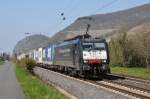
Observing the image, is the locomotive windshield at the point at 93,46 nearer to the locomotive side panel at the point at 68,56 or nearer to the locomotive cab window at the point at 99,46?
the locomotive cab window at the point at 99,46

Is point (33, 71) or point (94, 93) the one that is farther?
point (33, 71)

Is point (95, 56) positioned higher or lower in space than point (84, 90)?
higher

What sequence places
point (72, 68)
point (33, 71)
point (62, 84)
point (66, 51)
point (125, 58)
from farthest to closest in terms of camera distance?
point (125, 58), point (33, 71), point (66, 51), point (72, 68), point (62, 84)

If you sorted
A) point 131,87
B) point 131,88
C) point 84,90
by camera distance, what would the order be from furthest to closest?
1. point 131,87
2. point 131,88
3. point 84,90

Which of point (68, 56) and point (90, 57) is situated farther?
point (68, 56)

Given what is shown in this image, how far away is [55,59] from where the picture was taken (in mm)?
52906

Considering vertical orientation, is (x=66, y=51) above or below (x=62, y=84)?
above

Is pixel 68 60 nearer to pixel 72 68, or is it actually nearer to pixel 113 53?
pixel 72 68

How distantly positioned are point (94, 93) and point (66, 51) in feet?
81.3

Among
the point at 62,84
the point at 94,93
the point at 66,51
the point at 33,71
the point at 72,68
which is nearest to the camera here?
the point at 94,93

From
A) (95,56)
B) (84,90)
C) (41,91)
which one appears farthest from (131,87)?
(95,56)

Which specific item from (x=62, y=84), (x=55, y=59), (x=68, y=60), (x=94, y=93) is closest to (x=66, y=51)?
(x=68, y=60)

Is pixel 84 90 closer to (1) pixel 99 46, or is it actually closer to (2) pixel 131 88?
(2) pixel 131 88

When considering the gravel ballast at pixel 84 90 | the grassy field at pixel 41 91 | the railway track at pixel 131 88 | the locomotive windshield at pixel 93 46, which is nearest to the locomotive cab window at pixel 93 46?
the locomotive windshield at pixel 93 46
